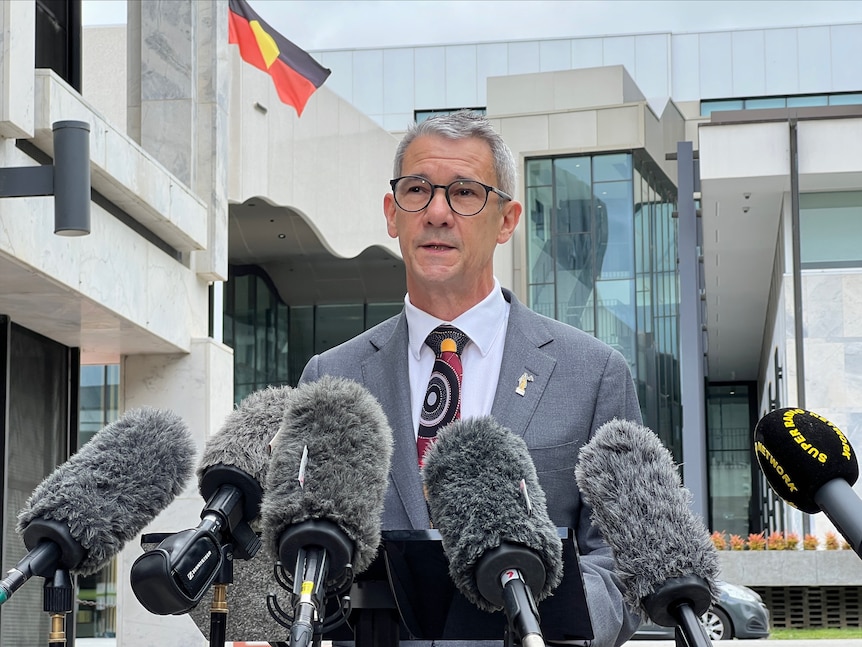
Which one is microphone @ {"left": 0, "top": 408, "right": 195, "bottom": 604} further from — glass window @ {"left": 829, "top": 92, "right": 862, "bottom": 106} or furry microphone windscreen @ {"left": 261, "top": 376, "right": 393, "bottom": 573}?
glass window @ {"left": 829, "top": 92, "right": 862, "bottom": 106}

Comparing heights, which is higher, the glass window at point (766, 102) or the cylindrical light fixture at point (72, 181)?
the glass window at point (766, 102)

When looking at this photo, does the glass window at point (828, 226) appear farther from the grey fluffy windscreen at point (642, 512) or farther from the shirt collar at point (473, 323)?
the grey fluffy windscreen at point (642, 512)

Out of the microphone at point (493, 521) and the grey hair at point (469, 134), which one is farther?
the grey hair at point (469, 134)

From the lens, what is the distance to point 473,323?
11.4ft

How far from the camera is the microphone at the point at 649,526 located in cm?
240

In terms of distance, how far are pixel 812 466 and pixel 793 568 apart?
17.1m

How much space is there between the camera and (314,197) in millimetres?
30484

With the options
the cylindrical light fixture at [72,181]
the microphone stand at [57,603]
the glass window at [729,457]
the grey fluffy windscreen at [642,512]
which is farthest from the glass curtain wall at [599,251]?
the grey fluffy windscreen at [642,512]

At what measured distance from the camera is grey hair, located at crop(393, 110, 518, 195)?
134 inches

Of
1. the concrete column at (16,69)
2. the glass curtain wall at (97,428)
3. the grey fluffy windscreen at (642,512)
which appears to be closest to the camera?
the grey fluffy windscreen at (642,512)

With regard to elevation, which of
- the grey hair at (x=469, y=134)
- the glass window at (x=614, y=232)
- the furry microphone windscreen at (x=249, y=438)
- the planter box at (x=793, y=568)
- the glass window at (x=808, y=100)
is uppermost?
the glass window at (x=808, y=100)

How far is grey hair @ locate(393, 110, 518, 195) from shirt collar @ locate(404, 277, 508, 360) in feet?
→ 0.90

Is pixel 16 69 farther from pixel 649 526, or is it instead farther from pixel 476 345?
pixel 649 526

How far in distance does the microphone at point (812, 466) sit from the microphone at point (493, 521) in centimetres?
43
